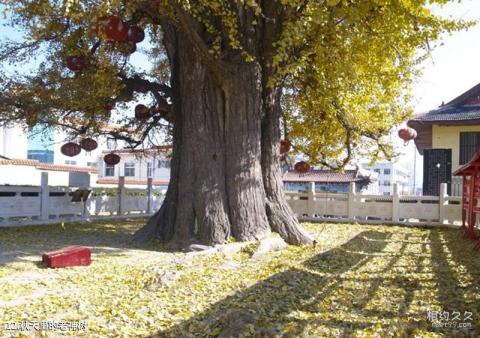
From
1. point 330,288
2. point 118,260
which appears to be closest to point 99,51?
point 118,260

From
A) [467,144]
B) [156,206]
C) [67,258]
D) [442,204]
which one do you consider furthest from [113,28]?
[467,144]

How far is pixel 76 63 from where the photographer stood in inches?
404

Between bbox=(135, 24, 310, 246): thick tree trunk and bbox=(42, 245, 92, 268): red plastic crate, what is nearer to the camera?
bbox=(42, 245, 92, 268): red plastic crate

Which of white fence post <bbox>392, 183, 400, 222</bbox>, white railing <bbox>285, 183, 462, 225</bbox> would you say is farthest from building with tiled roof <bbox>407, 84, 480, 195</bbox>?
white fence post <bbox>392, 183, 400, 222</bbox>

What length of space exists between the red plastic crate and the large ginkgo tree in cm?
250

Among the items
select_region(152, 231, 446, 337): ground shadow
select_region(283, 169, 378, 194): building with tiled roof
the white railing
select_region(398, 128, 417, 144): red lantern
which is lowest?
select_region(152, 231, 446, 337): ground shadow

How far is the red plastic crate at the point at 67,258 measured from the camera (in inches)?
289

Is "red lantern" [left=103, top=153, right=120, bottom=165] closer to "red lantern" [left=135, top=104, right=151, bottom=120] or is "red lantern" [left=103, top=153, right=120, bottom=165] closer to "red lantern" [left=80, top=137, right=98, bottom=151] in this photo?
"red lantern" [left=80, top=137, right=98, bottom=151]

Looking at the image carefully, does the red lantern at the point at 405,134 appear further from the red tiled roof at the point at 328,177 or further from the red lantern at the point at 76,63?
the red tiled roof at the point at 328,177

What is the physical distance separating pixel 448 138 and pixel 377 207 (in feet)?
21.0

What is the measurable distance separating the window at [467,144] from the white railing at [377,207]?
16.3 feet

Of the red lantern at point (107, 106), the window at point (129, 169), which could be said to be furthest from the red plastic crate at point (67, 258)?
the window at point (129, 169)

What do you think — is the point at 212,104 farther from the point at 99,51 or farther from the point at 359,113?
the point at 359,113

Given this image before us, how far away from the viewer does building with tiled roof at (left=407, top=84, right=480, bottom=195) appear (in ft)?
65.6
